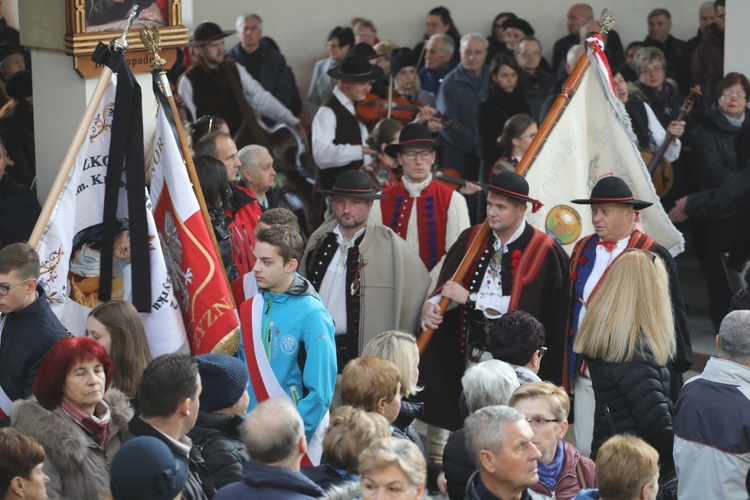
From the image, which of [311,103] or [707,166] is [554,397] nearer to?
[707,166]

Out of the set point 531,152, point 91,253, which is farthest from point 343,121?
point 91,253

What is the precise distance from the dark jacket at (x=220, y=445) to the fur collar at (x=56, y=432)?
380mm

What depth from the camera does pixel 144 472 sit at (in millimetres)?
3707

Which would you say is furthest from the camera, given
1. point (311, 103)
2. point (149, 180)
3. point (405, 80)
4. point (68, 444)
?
point (311, 103)

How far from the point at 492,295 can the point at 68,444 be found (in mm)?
2977

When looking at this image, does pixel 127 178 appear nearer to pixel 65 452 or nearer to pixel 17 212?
pixel 17 212

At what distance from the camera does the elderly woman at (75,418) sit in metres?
4.41

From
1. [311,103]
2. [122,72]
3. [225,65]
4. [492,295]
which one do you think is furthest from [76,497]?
[311,103]

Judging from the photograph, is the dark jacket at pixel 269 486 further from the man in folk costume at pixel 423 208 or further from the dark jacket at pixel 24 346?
the man in folk costume at pixel 423 208

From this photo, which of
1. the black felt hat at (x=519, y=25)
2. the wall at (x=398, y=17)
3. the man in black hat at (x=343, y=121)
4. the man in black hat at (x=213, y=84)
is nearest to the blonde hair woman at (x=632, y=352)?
the man in black hat at (x=343, y=121)

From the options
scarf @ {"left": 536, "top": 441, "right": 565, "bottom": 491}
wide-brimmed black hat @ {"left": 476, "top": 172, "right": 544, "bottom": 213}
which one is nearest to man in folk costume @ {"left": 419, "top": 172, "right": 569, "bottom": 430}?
wide-brimmed black hat @ {"left": 476, "top": 172, "right": 544, "bottom": 213}

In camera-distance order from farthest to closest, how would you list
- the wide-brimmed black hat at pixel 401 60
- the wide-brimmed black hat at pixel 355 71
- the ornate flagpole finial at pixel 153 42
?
the wide-brimmed black hat at pixel 401 60 < the wide-brimmed black hat at pixel 355 71 < the ornate flagpole finial at pixel 153 42

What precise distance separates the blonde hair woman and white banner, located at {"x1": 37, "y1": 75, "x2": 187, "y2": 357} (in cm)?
195

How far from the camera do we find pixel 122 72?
20.0 ft
